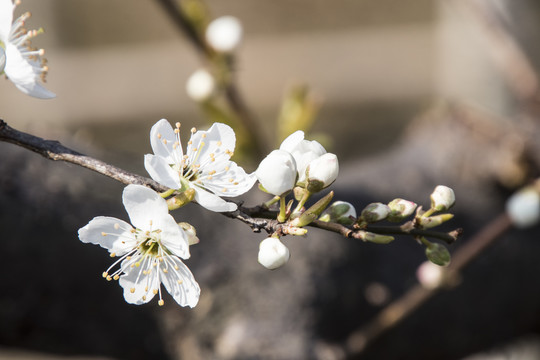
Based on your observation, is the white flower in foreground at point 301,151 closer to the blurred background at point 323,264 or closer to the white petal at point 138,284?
the white petal at point 138,284

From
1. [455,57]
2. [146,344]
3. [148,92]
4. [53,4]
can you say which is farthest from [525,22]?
[53,4]

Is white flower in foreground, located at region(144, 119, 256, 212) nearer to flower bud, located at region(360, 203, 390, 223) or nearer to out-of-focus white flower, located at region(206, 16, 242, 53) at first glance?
flower bud, located at region(360, 203, 390, 223)

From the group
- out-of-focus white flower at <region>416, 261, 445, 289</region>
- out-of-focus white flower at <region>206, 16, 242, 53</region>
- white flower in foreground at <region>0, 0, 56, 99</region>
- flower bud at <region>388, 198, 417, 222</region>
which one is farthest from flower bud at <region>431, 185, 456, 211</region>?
out-of-focus white flower at <region>206, 16, 242, 53</region>

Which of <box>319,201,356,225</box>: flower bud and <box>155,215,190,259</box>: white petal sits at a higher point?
<box>319,201,356,225</box>: flower bud

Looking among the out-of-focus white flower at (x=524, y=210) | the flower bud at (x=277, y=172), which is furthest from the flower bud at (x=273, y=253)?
the out-of-focus white flower at (x=524, y=210)

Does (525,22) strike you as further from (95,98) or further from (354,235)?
(95,98)

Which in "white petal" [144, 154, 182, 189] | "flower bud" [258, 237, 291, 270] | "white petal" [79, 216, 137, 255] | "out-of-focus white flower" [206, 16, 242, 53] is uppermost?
"out-of-focus white flower" [206, 16, 242, 53]

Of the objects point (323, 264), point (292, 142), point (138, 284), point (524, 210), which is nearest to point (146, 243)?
point (138, 284)
